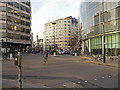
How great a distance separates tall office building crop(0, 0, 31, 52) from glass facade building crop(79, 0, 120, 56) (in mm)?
26385

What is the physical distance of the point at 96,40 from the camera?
40688 millimetres

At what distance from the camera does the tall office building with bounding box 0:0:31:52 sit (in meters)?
47.1

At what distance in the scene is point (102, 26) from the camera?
36.8 metres

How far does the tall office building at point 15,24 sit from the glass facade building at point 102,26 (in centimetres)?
2638

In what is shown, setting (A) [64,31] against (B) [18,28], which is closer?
(B) [18,28]

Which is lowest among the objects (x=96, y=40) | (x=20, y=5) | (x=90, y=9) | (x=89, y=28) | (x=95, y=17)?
(x=96, y=40)

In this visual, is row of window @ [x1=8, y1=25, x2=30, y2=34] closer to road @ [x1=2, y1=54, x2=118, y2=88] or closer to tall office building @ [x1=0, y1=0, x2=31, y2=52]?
tall office building @ [x1=0, y1=0, x2=31, y2=52]

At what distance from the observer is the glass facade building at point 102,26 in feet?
107

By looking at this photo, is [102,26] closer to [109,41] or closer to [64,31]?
[109,41]

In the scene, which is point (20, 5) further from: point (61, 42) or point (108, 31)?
point (61, 42)

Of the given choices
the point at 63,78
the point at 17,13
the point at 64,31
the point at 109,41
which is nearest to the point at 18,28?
the point at 17,13

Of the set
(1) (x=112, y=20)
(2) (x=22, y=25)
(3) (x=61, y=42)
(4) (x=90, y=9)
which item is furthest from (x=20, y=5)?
(3) (x=61, y=42)

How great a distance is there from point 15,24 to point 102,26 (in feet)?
117

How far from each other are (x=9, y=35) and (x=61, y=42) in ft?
260
